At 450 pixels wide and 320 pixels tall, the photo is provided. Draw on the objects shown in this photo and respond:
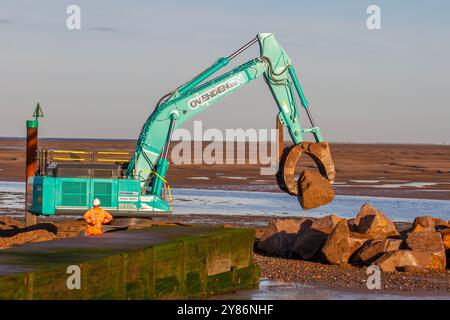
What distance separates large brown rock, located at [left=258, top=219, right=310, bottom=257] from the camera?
24062mm

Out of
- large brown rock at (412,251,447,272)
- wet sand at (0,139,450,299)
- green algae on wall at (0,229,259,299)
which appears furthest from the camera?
large brown rock at (412,251,447,272)

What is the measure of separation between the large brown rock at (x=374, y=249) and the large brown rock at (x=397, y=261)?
46cm

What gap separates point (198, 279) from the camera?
710 inches

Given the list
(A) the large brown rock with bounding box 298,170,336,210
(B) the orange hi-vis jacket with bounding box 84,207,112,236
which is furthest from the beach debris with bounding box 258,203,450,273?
(B) the orange hi-vis jacket with bounding box 84,207,112,236

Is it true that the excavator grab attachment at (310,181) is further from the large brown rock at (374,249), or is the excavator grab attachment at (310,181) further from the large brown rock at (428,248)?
the large brown rock at (428,248)

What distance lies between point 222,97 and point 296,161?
8.79 ft

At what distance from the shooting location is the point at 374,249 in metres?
22.2

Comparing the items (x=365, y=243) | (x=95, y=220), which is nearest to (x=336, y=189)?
(x=365, y=243)

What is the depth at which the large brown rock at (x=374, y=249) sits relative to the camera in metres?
22.1

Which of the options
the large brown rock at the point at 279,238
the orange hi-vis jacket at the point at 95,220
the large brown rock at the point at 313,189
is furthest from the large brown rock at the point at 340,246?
the orange hi-vis jacket at the point at 95,220

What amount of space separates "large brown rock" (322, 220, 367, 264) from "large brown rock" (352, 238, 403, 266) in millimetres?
197

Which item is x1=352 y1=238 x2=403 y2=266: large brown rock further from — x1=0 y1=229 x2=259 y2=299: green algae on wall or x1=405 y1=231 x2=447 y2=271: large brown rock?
x1=0 y1=229 x2=259 y2=299: green algae on wall
